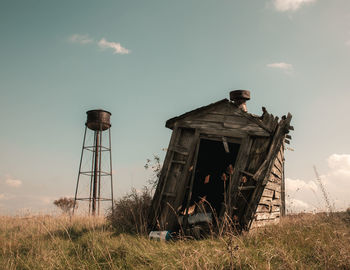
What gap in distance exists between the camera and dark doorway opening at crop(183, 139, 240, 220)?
9781 mm

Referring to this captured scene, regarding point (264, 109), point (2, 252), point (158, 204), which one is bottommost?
point (2, 252)

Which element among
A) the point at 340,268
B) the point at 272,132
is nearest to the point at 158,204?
the point at 272,132

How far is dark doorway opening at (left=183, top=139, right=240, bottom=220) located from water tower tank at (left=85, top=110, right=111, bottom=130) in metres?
7.70

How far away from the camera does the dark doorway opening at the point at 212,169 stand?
32.1 feet

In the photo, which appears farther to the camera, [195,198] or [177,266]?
[195,198]

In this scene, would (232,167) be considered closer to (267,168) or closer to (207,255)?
(267,168)

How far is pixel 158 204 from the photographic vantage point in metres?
7.58

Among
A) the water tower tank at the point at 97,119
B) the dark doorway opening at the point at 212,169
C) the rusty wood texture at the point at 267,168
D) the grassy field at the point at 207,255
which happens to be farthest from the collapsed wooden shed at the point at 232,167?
the water tower tank at the point at 97,119

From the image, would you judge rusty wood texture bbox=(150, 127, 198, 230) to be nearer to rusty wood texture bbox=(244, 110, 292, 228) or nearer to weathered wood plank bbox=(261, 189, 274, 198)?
rusty wood texture bbox=(244, 110, 292, 228)

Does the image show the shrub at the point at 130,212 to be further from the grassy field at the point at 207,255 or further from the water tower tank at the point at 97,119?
the water tower tank at the point at 97,119

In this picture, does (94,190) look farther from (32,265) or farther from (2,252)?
(32,265)

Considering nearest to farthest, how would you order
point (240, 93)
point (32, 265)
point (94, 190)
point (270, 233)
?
point (32, 265) → point (270, 233) → point (240, 93) → point (94, 190)

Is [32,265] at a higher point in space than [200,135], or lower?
lower

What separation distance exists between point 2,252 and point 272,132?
6.78m
